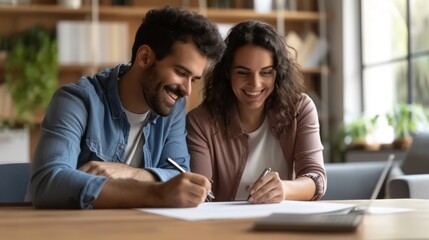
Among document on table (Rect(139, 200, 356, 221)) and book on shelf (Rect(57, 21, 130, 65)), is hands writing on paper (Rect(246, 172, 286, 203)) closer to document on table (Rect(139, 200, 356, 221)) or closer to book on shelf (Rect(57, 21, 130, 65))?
document on table (Rect(139, 200, 356, 221))

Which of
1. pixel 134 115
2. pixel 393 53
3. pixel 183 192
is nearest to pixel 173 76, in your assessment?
pixel 134 115

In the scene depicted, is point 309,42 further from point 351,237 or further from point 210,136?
point 351,237

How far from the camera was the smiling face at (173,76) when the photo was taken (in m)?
2.16

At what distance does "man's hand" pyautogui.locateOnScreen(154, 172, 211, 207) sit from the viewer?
1.73 m

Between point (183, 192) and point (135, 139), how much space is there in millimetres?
554

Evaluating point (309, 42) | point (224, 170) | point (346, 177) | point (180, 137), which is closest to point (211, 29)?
point (180, 137)

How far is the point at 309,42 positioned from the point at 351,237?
504cm

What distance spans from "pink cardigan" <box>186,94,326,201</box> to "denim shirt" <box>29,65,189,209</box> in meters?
0.15

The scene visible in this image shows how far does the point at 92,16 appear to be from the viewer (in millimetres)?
5797

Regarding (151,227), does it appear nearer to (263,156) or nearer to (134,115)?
(134,115)

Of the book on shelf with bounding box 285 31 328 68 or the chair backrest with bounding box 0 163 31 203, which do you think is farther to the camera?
the book on shelf with bounding box 285 31 328 68

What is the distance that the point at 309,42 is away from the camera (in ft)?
20.2

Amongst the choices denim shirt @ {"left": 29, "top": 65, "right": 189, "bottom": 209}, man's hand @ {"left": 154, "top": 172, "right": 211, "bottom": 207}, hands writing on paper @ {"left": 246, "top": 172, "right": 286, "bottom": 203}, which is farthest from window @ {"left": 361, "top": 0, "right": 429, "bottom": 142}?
man's hand @ {"left": 154, "top": 172, "right": 211, "bottom": 207}

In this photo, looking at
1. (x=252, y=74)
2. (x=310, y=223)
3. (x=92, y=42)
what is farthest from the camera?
(x=92, y=42)
